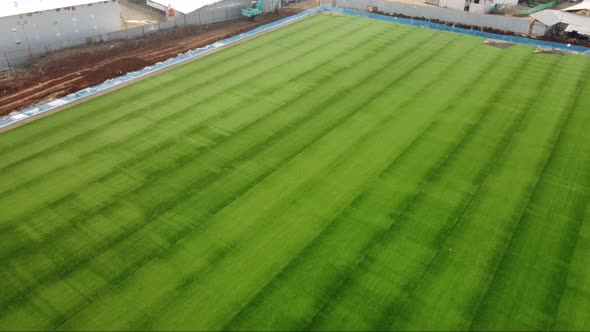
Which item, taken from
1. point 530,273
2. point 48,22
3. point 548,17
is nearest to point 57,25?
point 48,22

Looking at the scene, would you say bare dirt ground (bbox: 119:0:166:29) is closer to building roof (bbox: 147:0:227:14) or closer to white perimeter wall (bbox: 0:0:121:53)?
building roof (bbox: 147:0:227:14)

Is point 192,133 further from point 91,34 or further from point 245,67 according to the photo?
point 91,34

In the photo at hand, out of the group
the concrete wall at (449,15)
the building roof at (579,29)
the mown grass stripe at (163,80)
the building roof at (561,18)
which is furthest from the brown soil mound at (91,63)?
the building roof at (579,29)

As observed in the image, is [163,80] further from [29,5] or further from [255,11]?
[255,11]

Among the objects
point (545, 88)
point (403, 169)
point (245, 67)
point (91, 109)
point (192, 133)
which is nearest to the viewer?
point (403, 169)

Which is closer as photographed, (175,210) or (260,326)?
(260,326)

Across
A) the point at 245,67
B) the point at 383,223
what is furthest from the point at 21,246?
the point at 245,67
